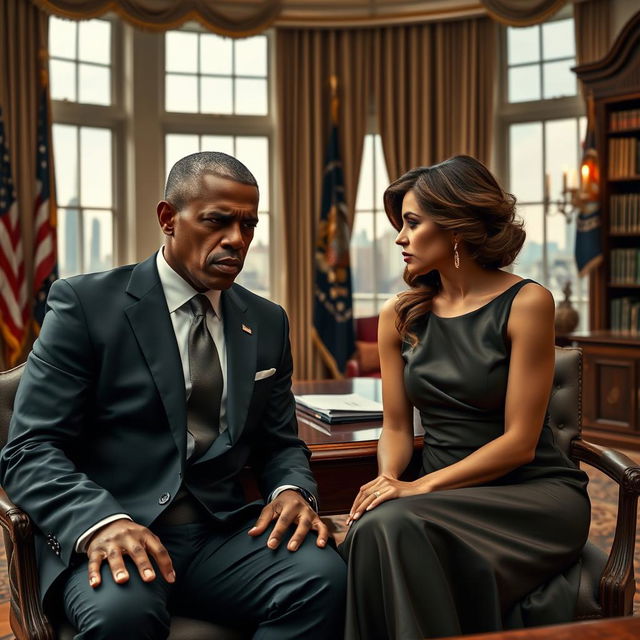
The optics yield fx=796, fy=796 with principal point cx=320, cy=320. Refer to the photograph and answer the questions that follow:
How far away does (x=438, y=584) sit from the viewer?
1.68 m

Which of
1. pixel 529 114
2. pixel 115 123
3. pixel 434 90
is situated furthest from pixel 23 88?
pixel 529 114

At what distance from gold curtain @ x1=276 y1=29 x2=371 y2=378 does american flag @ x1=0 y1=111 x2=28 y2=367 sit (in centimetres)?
222

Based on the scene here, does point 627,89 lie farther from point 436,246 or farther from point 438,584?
point 438,584

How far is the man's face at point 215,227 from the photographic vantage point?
184cm

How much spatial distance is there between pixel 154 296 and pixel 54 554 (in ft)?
2.04

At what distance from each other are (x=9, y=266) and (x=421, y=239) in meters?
4.42

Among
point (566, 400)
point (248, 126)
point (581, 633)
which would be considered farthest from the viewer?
point (248, 126)

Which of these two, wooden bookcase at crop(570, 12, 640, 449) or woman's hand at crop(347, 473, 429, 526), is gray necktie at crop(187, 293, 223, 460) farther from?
wooden bookcase at crop(570, 12, 640, 449)

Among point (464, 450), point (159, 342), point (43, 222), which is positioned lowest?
point (464, 450)

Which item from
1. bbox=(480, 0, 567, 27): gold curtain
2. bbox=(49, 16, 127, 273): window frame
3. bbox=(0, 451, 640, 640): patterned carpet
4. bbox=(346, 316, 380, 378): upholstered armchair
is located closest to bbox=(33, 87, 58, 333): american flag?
bbox=(49, 16, 127, 273): window frame

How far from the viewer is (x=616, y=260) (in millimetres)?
5934

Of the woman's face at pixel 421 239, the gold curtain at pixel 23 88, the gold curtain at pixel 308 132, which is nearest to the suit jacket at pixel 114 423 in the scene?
the woman's face at pixel 421 239

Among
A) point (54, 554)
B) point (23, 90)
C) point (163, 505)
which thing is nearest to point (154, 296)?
point (163, 505)

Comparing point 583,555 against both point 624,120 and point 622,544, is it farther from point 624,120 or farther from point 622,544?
point 624,120
